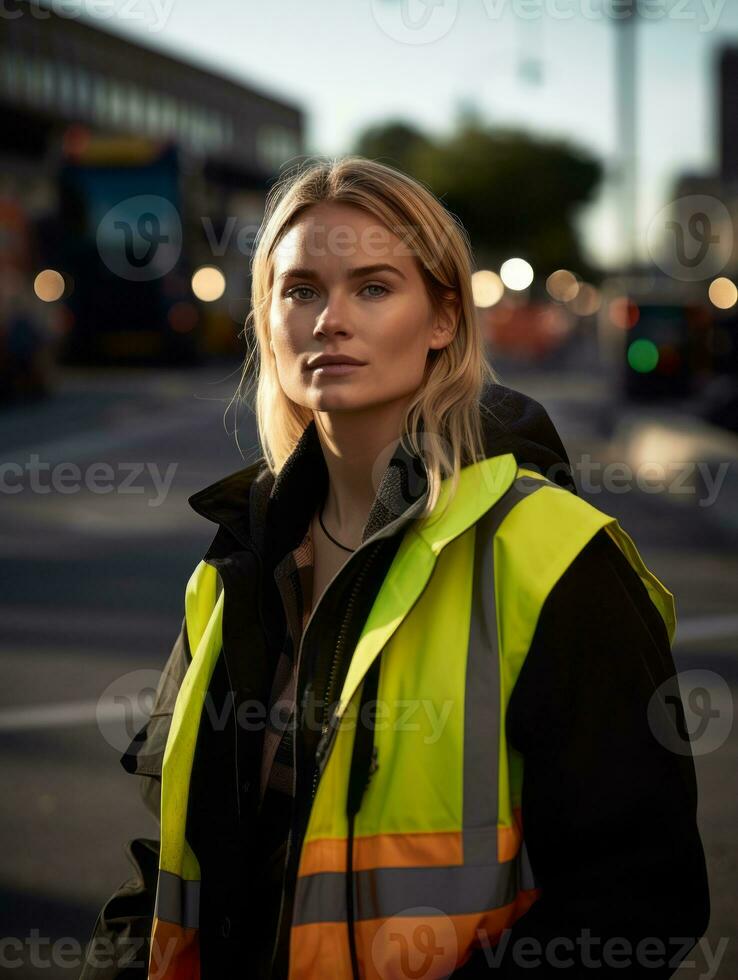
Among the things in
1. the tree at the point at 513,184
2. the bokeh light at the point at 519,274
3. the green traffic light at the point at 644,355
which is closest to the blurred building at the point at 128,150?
the bokeh light at the point at 519,274

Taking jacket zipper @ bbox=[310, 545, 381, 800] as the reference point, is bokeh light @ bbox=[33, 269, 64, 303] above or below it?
above

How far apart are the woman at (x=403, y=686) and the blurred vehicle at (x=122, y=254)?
1007 inches

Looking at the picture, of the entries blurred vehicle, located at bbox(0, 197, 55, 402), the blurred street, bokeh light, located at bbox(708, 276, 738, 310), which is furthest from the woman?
blurred vehicle, located at bbox(0, 197, 55, 402)

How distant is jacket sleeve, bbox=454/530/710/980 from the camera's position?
1.86 m

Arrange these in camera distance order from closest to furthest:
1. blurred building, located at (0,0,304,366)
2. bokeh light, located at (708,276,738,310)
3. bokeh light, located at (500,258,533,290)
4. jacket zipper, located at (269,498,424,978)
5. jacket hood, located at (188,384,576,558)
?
1. jacket zipper, located at (269,498,424,978)
2. jacket hood, located at (188,384,576,558)
3. bokeh light, located at (500,258,533,290)
4. bokeh light, located at (708,276,738,310)
5. blurred building, located at (0,0,304,366)

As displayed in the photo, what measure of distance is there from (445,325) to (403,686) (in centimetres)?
69

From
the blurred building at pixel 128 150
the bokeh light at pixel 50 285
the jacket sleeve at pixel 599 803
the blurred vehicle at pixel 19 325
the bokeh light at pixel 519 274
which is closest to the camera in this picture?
the jacket sleeve at pixel 599 803

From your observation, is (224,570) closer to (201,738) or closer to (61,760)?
(201,738)

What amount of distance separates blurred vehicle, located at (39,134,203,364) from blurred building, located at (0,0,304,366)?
0.12 feet

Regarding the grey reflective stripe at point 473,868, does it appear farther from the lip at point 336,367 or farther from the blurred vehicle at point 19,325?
the blurred vehicle at point 19,325

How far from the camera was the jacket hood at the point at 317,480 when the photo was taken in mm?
2166

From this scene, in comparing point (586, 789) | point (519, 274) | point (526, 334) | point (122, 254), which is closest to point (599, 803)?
point (586, 789)

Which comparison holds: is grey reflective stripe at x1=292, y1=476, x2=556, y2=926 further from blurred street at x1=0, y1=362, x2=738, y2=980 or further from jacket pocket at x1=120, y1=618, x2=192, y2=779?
blurred street at x1=0, y1=362, x2=738, y2=980

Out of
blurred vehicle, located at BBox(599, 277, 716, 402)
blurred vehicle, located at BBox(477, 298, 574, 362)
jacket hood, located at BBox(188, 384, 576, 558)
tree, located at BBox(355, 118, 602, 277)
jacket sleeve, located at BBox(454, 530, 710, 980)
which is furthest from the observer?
tree, located at BBox(355, 118, 602, 277)
